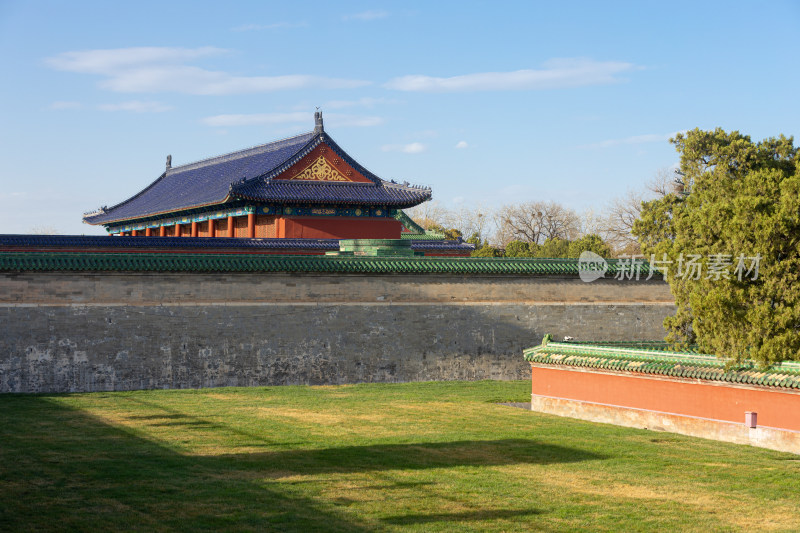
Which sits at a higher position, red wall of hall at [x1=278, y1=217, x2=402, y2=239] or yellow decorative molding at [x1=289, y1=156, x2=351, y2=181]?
yellow decorative molding at [x1=289, y1=156, x2=351, y2=181]

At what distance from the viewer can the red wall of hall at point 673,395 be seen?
38.4ft

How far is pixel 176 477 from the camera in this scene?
30.5 ft

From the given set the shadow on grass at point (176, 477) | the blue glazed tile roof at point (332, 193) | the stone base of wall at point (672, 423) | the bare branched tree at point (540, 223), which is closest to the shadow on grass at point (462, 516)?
the shadow on grass at point (176, 477)

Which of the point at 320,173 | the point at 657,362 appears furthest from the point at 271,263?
the point at 320,173

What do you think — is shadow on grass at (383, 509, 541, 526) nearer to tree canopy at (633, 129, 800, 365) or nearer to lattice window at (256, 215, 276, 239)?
tree canopy at (633, 129, 800, 365)

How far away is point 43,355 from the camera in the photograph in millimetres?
17438

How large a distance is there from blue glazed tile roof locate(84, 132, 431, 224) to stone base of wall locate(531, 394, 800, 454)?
560 inches

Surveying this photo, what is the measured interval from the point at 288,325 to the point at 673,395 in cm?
890

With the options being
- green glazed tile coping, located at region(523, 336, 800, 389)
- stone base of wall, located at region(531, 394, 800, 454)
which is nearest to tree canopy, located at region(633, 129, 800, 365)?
green glazed tile coping, located at region(523, 336, 800, 389)

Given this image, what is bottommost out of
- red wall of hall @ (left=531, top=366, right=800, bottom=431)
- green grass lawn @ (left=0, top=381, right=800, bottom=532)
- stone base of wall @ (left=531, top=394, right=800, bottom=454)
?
green grass lawn @ (left=0, top=381, right=800, bottom=532)

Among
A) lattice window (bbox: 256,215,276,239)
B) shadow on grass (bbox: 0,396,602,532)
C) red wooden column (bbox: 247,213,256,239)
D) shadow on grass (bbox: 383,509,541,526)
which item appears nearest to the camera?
shadow on grass (bbox: 0,396,602,532)

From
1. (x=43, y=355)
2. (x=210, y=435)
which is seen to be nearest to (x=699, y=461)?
(x=210, y=435)

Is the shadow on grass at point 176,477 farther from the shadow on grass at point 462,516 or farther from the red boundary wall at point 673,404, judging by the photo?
the red boundary wall at point 673,404

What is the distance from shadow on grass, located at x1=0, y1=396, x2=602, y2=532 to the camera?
25.2 ft
